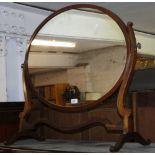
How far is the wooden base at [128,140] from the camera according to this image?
3.59 ft

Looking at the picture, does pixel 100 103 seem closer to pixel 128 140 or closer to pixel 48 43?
pixel 128 140

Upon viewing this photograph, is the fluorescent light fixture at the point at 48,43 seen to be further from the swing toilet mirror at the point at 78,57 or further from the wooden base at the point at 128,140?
the wooden base at the point at 128,140

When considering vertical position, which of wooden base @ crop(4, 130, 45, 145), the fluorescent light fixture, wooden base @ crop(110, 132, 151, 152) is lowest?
wooden base @ crop(4, 130, 45, 145)

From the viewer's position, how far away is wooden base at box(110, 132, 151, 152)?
3.59 ft

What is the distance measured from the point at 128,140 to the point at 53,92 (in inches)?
17.3

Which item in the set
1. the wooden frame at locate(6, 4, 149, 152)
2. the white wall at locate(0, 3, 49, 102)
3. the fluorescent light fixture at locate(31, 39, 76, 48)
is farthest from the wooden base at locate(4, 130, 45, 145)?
the white wall at locate(0, 3, 49, 102)

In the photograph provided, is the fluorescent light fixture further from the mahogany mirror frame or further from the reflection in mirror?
the mahogany mirror frame

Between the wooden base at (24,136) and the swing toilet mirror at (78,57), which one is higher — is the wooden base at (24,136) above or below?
below

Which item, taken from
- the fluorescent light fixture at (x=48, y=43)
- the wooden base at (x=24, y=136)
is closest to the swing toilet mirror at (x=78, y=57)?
the fluorescent light fixture at (x=48, y=43)

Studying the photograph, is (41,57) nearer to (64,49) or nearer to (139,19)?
(64,49)

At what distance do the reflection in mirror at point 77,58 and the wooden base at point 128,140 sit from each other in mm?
212

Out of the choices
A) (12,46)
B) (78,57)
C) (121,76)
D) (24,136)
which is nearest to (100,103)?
(121,76)

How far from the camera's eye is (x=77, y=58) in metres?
1.42

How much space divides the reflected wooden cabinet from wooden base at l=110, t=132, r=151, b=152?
37cm
